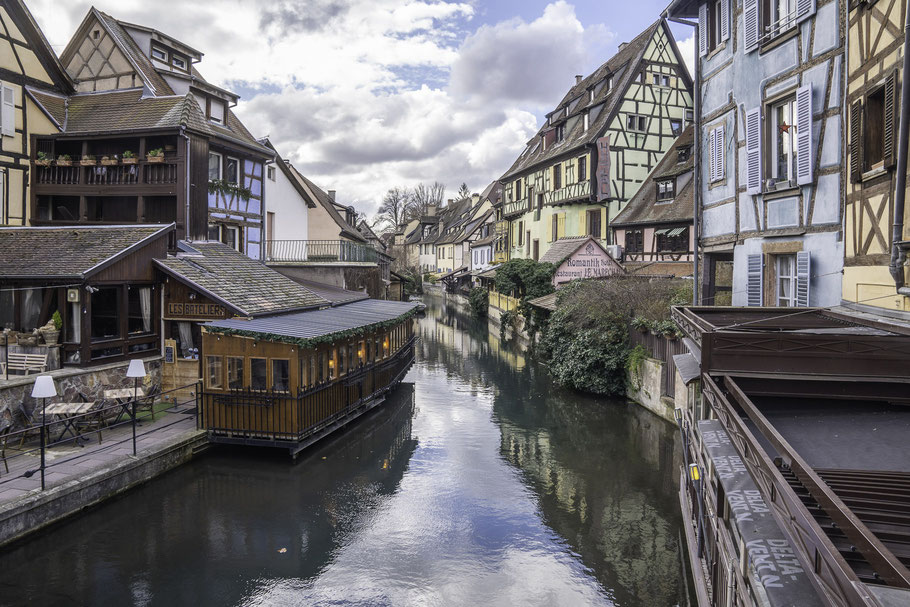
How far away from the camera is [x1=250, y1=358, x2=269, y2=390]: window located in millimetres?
12117

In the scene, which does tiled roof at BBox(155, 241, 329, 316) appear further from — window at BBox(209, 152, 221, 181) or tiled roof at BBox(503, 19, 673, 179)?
tiled roof at BBox(503, 19, 673, 179)

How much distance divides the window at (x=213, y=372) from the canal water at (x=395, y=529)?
1512 millimetres

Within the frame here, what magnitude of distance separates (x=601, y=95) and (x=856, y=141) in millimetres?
25645

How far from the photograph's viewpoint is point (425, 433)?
15148 mm

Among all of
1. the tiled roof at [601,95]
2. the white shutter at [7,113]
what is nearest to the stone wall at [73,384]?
the white shutter at [7,113]

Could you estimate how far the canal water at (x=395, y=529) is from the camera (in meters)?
7.64

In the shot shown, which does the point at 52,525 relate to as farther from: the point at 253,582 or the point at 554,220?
the point at 554,220

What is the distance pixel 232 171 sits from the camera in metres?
21.5

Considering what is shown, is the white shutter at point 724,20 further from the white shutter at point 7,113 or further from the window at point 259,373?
the white shutter at point 7,113

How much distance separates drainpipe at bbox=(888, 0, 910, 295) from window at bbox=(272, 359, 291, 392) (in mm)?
10034

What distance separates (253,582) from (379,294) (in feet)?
71.2

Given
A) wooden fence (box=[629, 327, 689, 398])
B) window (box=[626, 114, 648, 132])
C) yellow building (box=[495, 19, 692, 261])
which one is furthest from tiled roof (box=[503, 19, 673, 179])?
wooden fence (box=[629, 327, 689, 398])

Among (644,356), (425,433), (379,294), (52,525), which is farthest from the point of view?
(379,294)

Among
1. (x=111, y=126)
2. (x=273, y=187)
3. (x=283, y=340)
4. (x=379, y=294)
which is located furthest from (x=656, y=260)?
(x=111, y=126)
